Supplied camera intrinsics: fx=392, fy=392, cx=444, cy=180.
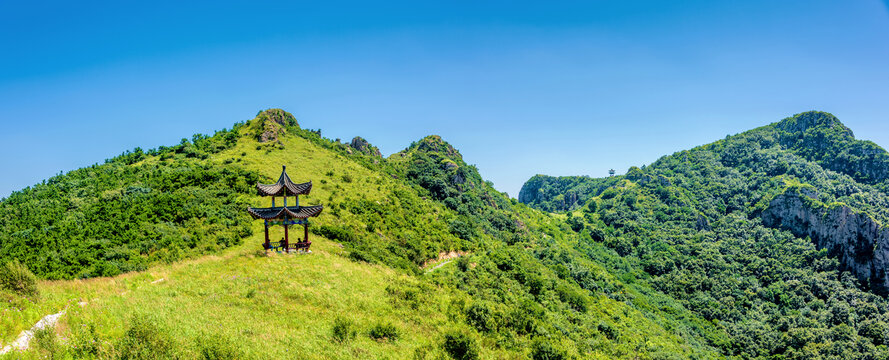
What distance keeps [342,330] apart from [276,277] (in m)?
8.89

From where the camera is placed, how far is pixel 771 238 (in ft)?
417

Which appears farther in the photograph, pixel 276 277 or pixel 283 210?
pixel 283 210

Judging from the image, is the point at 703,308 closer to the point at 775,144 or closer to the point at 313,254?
the point at 313,254

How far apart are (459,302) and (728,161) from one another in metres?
214

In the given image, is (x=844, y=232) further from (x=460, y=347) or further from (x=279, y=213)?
(x=279, y=213)

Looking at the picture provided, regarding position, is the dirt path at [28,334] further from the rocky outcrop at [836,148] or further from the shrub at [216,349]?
the rocky outcrop at [836,148]

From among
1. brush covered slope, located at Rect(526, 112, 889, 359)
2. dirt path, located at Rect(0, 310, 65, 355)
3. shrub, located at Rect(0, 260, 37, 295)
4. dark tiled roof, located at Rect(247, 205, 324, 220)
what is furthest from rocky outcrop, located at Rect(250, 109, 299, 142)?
brush covered slope, located at Rect(526, 112, 889, 359)

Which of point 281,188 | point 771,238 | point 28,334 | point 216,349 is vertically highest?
point 281,188

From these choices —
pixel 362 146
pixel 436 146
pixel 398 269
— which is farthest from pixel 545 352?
pixel 436 146

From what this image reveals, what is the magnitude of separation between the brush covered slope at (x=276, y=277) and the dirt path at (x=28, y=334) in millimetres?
349

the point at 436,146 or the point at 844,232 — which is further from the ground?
the point at 436,146

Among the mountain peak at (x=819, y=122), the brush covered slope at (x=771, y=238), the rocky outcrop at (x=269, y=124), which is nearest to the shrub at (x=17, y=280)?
the rocky outcrop at (x=269, y=124)

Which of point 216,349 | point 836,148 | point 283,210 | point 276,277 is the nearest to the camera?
point 216,349

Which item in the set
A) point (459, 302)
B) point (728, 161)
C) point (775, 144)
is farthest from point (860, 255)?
point (459, 302)
